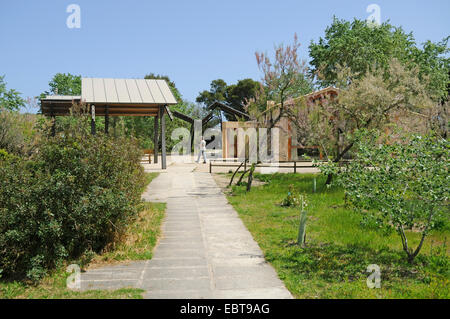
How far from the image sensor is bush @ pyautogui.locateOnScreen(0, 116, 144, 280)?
5.81 m

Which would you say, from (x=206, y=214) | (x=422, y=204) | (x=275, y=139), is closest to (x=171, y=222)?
(x=206, y=214)

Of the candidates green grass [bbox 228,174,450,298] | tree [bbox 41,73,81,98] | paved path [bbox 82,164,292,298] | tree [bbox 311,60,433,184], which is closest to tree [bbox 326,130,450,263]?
green grass [bbox 228,174,450,298]

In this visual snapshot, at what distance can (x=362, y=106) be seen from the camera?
44.8 ft

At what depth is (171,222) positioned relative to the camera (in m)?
8.92

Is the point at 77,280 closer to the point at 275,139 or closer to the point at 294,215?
the point at 294,215

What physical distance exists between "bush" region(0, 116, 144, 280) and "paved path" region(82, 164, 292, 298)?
2.63ft

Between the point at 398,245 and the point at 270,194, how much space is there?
18.4ft

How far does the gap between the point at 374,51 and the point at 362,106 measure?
1962 centimetres

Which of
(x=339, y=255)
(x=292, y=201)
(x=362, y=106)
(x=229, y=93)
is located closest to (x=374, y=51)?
(x=362, y=106)

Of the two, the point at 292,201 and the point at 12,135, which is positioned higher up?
the point at 12,135

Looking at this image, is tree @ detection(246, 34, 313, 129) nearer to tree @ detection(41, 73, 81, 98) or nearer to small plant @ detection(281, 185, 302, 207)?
small plant @ detection(281, 185, 302, 207)

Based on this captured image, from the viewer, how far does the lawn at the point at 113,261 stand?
496cm

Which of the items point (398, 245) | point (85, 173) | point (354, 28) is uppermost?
point (354, 28)

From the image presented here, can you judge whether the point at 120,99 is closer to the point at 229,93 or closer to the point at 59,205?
the point at 59,205
